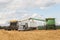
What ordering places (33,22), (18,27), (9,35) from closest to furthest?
1. (9,35)
2. (18,27)
3. (33,22)

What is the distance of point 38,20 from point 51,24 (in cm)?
581

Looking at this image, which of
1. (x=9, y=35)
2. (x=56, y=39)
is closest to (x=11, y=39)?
(x=9, y=35)

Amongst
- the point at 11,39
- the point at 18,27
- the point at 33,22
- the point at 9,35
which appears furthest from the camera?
the point at 33,22

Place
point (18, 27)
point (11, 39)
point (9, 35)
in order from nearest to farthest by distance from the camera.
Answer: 1. point (11, 39)
2. point (9, 35)
3. point (18, 27)

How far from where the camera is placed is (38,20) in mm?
45094

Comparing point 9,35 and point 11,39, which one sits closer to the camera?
point 11,39

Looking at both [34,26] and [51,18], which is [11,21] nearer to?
[34,26]

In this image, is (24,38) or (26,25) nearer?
(24,38)

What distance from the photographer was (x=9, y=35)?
20.1m

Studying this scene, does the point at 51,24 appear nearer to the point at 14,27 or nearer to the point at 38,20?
the point at 38,20

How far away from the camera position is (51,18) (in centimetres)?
4019

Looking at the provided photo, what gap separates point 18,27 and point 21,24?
2.53 metres

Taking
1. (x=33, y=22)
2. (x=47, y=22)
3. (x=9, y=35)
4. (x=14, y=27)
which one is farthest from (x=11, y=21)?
(x=9, y=35)

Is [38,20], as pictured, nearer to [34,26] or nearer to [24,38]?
[34,26]
